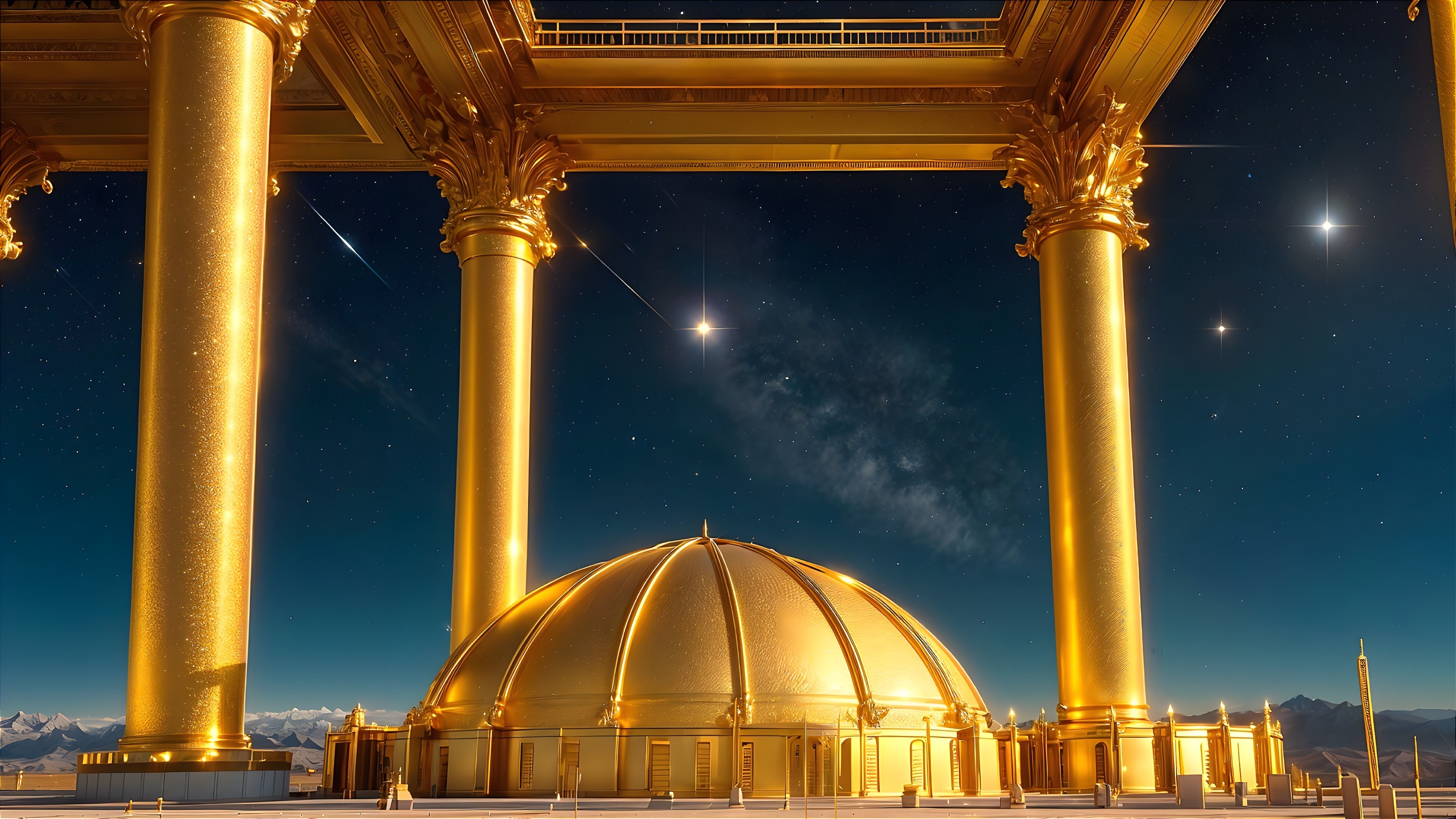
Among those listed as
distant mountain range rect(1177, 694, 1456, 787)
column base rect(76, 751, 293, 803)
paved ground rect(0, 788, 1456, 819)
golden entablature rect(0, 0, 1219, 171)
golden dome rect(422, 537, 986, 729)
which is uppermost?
golden entablature rect(0, 0, 1219, 171)

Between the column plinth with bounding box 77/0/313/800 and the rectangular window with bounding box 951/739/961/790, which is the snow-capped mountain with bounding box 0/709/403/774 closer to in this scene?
the column plinth with bounding box 77/0/313/800

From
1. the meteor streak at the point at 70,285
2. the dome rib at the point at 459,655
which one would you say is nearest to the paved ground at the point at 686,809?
the dome rib at the point at 459,655

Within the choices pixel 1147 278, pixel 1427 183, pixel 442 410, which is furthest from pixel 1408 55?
pixel 442 410

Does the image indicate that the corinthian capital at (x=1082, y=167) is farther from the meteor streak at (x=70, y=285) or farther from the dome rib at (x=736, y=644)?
the meteor streak at (x=70, y=285)

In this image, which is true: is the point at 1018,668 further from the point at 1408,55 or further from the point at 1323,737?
the point at 1408,55

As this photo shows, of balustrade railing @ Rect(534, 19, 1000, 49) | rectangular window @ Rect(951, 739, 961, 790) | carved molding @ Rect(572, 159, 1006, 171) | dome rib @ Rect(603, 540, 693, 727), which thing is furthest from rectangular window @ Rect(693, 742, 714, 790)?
carved molding @ Rect(572, 159, 1006, 171)

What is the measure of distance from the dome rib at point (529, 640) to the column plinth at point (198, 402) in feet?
9.47

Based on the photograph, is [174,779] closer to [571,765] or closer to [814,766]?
[571,765]

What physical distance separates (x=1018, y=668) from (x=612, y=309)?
48.3ft

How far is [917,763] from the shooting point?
1720 cm

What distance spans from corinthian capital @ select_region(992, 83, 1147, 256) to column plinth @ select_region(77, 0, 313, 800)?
13.5 meters

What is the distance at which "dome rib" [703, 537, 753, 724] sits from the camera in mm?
16500

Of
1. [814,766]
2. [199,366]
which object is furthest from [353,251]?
[814,766]

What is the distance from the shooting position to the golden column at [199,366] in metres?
14.6
